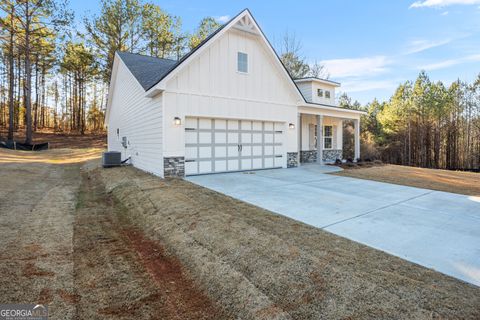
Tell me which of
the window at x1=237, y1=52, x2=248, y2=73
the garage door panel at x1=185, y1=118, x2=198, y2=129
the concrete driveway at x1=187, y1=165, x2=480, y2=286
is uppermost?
the window at x1=237, y1=52, x2=248, y2=73

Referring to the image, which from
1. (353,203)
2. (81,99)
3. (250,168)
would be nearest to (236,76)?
(250,168)

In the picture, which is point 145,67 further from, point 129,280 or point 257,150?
point 129,280

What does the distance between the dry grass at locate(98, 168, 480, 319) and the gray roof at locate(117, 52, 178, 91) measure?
7.05 m

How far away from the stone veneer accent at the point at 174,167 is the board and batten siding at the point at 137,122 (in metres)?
0.23

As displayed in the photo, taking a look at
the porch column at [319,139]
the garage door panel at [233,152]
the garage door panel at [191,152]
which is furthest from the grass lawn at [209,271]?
the porch column at [319,139]

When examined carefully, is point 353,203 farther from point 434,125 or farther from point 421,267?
point 434,125

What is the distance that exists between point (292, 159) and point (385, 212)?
23.6 feet

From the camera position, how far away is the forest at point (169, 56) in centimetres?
2198

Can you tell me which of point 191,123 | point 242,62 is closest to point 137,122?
point 191,123

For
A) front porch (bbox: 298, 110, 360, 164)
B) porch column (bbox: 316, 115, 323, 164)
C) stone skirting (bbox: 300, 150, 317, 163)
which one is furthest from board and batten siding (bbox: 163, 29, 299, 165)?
stone skirting (bbox: 300, 150, 317, 163)

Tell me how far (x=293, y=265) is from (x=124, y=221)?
13.2ft

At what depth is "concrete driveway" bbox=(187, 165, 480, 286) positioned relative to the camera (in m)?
3.66

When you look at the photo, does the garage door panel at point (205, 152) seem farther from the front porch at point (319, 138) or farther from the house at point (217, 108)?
the front porch at point (319, 138)

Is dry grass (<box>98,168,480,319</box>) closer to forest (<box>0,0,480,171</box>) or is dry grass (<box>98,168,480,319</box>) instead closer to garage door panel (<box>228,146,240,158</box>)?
garage door panel (<box>228,146,240,158</box>)
